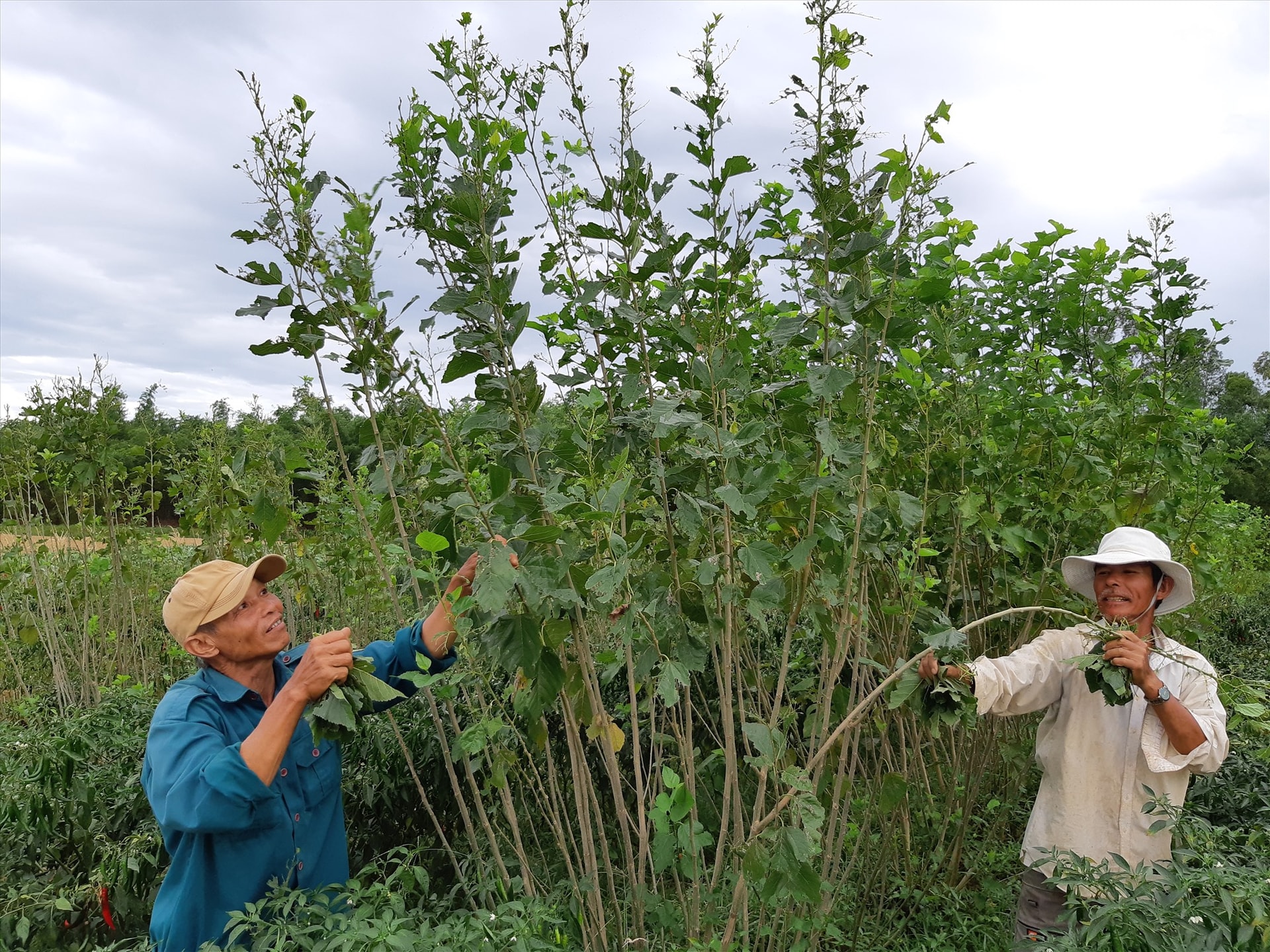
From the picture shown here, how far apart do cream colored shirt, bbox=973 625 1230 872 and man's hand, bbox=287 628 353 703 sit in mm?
1628

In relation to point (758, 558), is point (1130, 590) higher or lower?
lower

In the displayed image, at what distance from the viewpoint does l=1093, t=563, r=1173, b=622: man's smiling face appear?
2.47m

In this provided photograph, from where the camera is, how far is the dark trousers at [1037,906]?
99.1 inches

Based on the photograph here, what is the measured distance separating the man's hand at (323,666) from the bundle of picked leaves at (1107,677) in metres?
1.69

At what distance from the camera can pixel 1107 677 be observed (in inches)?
80.0

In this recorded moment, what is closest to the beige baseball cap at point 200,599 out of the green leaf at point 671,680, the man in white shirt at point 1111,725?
the green leaf at point 671,680

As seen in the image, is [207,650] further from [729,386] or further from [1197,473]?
[1197,473]

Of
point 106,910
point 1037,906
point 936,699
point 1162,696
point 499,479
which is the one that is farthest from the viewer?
point 1037,906

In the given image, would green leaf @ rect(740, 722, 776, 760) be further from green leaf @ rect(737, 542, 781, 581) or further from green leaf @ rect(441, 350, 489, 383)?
green leaf @ rect(441, 350, 489, 383)

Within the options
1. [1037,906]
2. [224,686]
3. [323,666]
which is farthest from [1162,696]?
[224,686]

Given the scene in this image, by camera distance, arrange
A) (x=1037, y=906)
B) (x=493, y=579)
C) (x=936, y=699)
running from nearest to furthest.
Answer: (x=493, y=579) → (x=936, y=699) → (x=1037, y=906)

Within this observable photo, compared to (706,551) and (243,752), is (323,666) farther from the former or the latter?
(706,551)

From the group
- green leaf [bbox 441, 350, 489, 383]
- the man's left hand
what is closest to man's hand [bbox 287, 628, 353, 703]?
green leaf [bbox 441, 350, 489, 383]

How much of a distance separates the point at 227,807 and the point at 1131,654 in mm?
2123
